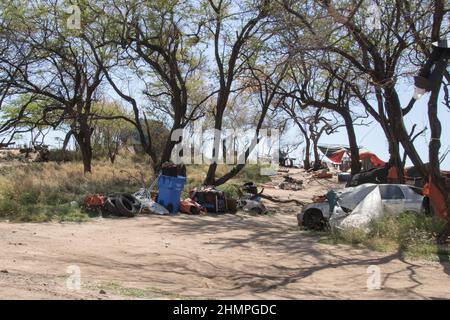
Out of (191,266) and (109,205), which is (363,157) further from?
(191,266)

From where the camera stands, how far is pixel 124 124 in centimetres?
4769

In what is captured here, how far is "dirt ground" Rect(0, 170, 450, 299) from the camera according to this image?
7.36m

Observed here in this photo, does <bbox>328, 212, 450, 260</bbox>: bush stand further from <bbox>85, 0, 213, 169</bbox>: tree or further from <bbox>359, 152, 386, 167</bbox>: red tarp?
<bbox>359, 152, 386, 167</bbox>: red tarp

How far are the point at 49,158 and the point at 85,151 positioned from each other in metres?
13.9

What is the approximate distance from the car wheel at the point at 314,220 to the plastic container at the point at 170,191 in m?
5.07

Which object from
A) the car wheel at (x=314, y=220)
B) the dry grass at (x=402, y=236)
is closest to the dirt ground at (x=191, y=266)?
the dry grass at (x=402, y=236)

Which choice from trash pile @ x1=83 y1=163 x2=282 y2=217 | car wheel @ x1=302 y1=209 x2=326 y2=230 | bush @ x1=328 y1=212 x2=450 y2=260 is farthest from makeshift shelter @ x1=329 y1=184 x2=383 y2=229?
trash pile @ x1=83 y1=163 x2=282 y2=217

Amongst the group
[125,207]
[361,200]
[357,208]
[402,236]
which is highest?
[361,200]

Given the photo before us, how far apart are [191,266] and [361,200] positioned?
676 cm

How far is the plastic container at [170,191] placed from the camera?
19.0 metres

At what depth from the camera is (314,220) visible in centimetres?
1611

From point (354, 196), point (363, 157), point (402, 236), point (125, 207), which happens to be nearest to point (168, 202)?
point (125, 207)

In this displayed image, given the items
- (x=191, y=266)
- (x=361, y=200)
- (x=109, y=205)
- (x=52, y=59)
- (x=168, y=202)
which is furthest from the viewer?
(x=52, y=59)

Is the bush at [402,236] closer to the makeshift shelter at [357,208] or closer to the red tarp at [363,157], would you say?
the makeshift shelter at [357,208]
